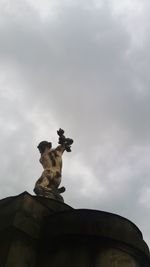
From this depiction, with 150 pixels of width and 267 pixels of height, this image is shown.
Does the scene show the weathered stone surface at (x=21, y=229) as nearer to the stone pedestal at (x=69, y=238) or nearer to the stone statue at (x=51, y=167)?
the stone pedestal at (x=69, y=238)

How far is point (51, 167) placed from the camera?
10.5 meters

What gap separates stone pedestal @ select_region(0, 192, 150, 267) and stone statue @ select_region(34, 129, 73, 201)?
2351mm

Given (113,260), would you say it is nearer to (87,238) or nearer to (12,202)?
(87,238)

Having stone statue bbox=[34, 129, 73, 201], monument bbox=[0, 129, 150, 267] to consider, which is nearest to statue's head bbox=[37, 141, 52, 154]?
stone statue bbox=[34, 129, 73, 201]

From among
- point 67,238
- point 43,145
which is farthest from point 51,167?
point 67,238

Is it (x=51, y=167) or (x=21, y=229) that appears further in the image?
(x=51, y=167)

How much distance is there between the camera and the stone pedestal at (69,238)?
23.2 ft

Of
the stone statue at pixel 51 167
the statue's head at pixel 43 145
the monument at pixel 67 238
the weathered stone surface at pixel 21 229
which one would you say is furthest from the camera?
the statue's head at pixel 43 145

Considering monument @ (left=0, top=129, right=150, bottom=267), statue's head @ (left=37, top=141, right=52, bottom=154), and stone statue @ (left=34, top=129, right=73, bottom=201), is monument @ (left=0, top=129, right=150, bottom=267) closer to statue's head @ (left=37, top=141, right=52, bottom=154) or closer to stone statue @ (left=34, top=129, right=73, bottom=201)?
stone statue @ (left=34, top=129, right=73, bottom=201)

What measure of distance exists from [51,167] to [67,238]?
A: 337 cm

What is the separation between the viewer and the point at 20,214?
24.0ft

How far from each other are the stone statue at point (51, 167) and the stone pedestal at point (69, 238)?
7.71 feet

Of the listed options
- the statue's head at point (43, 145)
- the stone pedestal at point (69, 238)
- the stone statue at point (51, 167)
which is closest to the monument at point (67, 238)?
the stone pedestal at point (69, 238)

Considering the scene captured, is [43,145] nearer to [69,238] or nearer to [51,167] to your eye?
[51,167]
